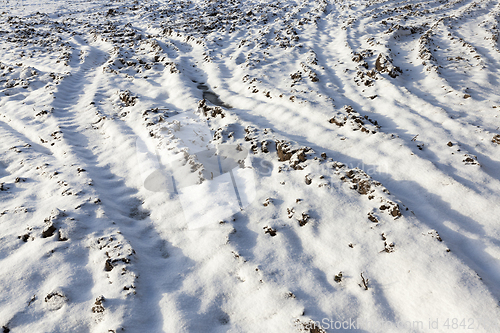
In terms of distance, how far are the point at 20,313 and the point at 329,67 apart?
30.4 ft

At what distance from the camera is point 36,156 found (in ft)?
17.3

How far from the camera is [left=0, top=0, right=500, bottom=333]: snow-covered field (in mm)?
2768

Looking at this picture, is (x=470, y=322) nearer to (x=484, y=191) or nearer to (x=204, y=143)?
(x=484, y=191)

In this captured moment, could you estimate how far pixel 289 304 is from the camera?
2.81 metres

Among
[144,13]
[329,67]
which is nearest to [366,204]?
[329,67]

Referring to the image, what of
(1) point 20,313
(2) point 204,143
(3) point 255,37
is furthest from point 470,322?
(3) point 255,37

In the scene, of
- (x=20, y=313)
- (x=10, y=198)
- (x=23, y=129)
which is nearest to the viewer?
(x=20, y=313)

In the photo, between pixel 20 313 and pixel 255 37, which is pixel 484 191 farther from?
pixel 255 37

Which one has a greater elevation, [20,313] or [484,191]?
[20,313]

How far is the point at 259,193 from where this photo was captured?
170 inches

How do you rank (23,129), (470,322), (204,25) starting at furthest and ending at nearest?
(204,25), (23,129), (470,322)

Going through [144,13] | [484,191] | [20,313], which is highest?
[144,13]

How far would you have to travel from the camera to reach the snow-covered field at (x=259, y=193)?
9.08 ft

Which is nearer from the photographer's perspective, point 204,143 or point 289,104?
point 204,143
